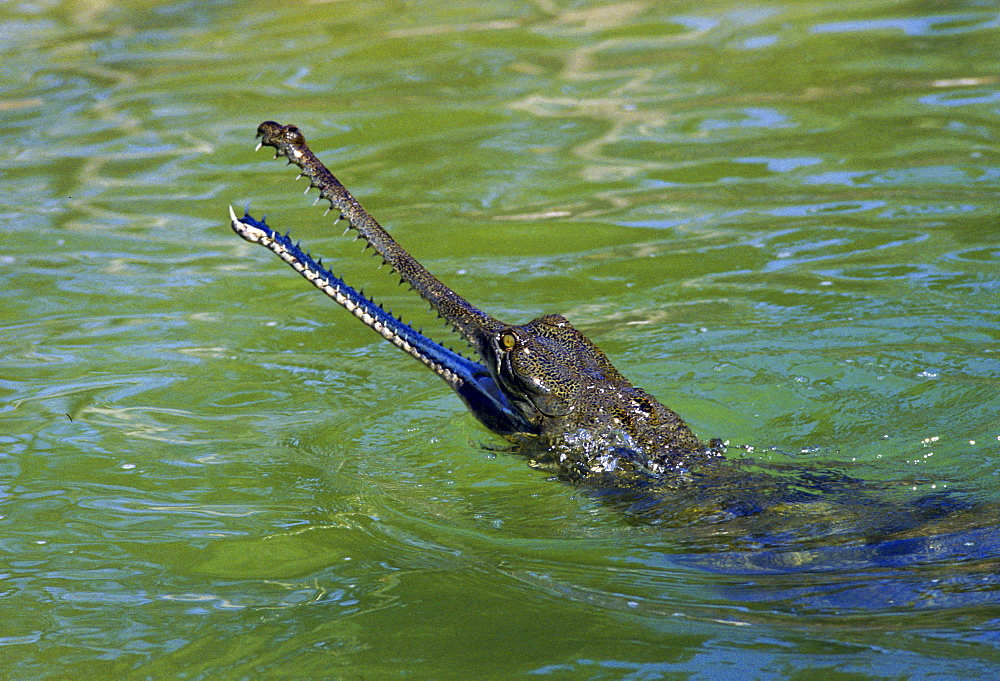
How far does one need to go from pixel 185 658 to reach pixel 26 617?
74 centimetres

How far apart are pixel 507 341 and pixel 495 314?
1785mm

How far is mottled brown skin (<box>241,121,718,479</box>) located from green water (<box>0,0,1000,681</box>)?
0.66 feet

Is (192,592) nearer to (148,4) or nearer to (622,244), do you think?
(622,244)

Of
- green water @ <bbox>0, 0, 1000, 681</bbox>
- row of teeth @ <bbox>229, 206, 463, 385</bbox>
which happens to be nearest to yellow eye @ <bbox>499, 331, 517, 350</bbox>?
row of teeth @ <bbox>229, 206, 463, 385</bbox>

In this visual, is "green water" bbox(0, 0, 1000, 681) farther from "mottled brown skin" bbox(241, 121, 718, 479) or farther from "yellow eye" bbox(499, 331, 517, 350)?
"yellow eye" bbox(499, 331, 517, 350)

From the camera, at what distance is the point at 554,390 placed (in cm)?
504

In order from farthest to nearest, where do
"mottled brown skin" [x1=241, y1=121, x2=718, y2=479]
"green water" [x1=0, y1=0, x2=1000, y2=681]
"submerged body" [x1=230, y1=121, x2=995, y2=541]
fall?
"mottled brown skin" [x1=241, y1=121, x2=718, y2=479], "submerged body" [x1=230, y1=121, x2=995, y2=541], "green water" [x1=0, y1=0, x2=1000, y2=681]

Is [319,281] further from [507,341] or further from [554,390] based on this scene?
[554,390]

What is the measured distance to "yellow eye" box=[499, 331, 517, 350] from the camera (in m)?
5.07

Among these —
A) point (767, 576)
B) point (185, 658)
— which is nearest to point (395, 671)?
point (185, 658)

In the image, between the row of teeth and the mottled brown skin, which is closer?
the row of teeth

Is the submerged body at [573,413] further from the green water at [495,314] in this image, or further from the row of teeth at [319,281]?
the green water at [495,314]

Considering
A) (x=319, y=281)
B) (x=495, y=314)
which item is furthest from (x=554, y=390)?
(x=495, y=314)

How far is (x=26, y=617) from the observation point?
4.06 meters
